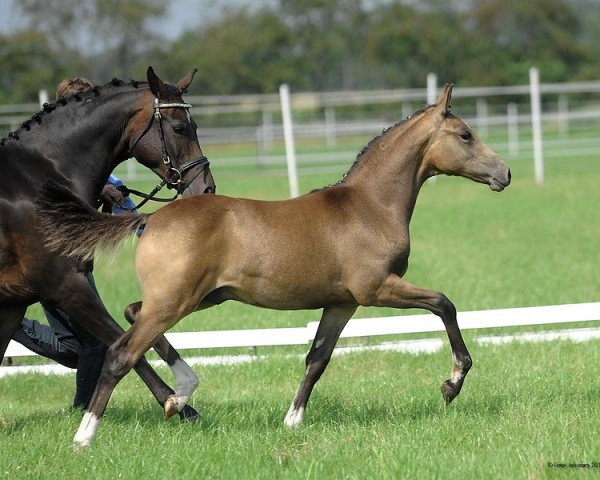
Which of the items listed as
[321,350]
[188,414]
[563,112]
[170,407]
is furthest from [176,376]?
[563,112]

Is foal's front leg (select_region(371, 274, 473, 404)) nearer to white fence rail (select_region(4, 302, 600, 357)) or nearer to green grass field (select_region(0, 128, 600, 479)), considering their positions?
green grass field (select_region(0, 128, 600, 479))

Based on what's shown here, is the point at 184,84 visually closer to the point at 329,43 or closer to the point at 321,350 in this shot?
the point at 321,350

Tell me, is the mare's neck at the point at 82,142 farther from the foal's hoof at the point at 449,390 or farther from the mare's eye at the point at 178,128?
the foal's hoof at the point at 449,390

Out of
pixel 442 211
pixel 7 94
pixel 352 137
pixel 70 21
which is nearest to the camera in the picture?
pixel 442 211

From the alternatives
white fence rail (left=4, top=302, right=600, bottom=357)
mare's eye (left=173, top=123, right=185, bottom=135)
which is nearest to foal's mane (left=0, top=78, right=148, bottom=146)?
mare's eye (left=173, top=123, right=185, bottom=135)

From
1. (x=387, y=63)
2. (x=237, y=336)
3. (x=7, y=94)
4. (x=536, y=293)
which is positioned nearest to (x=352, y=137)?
(x=7, y=94)

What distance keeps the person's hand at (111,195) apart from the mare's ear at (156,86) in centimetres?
79

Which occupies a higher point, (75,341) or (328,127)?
(75,341)

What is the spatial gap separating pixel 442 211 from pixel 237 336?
10112mm

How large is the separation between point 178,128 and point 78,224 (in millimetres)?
919

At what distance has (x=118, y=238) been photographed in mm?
5363

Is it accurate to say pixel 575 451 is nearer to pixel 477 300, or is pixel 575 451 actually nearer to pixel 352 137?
pixel 477 300

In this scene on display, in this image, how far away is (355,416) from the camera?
5.97 m

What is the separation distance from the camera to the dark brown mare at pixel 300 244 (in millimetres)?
5227
